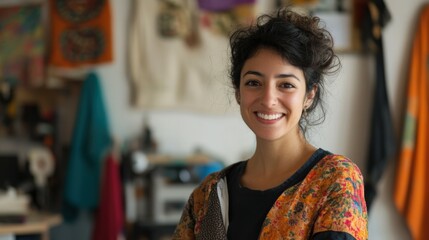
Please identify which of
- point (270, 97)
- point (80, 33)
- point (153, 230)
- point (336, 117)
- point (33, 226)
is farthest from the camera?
point (336, 117)

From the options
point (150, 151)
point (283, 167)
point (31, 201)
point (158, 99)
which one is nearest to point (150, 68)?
point (158, 99)

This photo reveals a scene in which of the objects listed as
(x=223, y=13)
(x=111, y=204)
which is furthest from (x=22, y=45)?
(x=223, y=13)

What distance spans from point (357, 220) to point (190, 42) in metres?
2.35

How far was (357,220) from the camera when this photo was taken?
1.09 m

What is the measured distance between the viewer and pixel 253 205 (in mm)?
1271

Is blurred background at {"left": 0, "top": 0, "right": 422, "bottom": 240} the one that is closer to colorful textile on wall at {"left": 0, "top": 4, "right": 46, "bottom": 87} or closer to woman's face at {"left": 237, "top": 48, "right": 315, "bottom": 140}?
colorful textile on wall at {"left": 0, "top": 4, "right": 46, "bottom": 87}

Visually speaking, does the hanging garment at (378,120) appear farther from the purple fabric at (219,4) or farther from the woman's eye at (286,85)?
the woman's eye at (286,85)

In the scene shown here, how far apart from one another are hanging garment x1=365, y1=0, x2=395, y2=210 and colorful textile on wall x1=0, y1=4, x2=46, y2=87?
203cm

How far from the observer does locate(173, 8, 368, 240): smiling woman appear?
1141 millimetres

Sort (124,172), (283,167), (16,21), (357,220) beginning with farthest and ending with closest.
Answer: (16,21), (124,172), (283,167), (357,220)

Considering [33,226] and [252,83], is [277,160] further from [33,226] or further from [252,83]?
[33,226]

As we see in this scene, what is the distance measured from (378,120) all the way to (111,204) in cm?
169

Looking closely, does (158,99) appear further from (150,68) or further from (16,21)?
(16,21)

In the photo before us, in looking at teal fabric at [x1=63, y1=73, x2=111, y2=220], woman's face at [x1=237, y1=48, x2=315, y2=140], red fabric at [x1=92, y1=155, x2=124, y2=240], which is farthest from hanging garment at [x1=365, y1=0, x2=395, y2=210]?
woman's face at [x1=237, y1=48, x2=315, y2=140]
